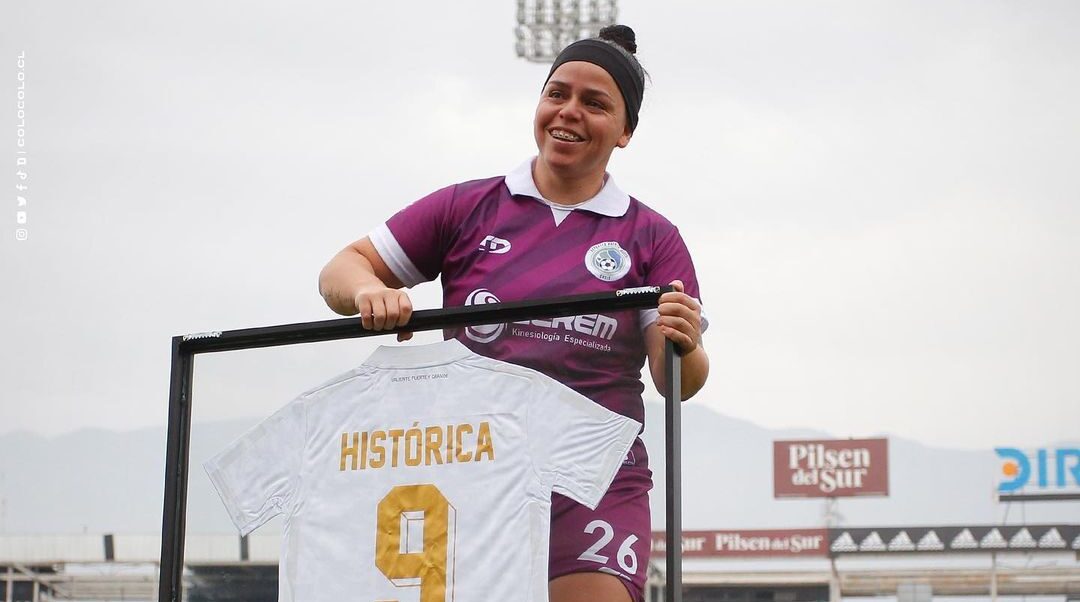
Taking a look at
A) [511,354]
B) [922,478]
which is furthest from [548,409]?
[922,478]

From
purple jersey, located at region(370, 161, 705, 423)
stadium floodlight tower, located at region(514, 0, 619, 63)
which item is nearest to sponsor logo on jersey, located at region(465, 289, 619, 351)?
purple jersey, located at region(370, 161, 705, 423)

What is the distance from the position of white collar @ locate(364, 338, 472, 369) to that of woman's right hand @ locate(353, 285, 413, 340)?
0.06m

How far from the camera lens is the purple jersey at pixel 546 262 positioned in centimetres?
268

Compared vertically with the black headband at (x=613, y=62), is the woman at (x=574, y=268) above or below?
below

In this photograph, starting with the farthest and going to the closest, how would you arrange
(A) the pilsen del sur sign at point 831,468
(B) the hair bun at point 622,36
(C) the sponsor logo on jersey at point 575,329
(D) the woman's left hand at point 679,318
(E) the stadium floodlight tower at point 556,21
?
(A) the pilsen del sur sign at point 831,468 < (E) the stadium floodlight tower at point 556,21 < (B) the hair bun at point 622,36 < (C) the sponsor logo on jersey at point 575,329 < (D) the woman's left hand at point 679,318

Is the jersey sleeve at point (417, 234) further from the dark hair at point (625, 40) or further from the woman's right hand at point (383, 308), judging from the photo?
the dark hair at point (625, 40)

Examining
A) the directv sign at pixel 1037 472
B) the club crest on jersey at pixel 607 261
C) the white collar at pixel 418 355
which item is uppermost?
the directv sign at pixel 1037 472

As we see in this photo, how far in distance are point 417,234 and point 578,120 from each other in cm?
38

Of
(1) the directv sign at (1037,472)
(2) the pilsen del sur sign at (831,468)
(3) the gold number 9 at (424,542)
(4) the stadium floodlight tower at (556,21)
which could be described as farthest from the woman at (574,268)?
(2) the pilsen del sur sign at (831,468)

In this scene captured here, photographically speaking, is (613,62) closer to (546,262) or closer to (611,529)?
(546,262)

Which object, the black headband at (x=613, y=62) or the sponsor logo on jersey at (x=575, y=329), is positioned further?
the black headband at (x=613, y=62)

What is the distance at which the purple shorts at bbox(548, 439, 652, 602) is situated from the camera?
263 centimetres

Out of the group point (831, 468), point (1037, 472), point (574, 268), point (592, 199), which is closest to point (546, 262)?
point (574, 268)

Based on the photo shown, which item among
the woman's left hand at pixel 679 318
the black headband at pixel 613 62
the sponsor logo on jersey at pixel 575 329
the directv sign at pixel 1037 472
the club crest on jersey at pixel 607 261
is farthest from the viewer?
the directv sign at pixel 1037 472
